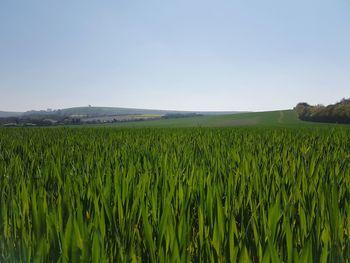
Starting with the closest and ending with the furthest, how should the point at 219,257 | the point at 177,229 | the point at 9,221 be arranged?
the point at 219,257 → the point at 177,229 → the point at 9,221

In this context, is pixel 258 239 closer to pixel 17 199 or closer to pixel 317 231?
pixel 317 231

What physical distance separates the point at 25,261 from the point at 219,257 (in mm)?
609

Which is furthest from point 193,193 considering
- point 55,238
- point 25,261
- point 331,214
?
point 25,261

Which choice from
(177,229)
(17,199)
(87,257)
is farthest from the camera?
(17,199)

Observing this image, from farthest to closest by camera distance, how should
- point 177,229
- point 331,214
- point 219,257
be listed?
point 331,214, point 177,229, point 219,257

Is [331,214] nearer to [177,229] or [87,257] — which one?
[177,229]

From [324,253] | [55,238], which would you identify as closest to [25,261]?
[55,238]

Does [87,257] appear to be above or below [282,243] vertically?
above

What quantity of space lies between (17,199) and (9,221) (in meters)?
0.30

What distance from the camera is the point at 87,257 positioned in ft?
2.78

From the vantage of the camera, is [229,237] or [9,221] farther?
[9,221]

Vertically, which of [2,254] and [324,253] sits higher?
[324,253]

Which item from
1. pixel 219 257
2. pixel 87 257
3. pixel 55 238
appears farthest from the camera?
pixel 55 238

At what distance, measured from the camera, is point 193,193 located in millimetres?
1779
